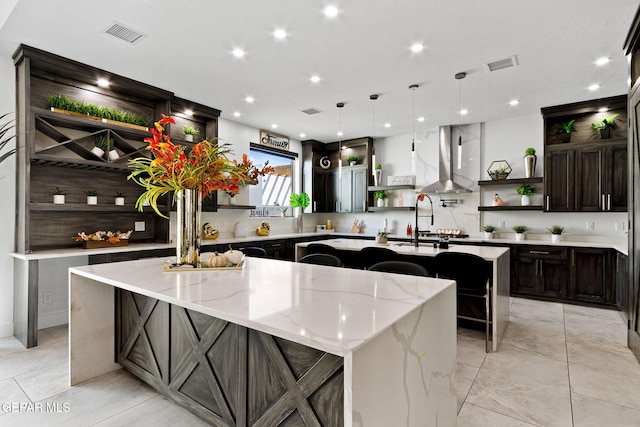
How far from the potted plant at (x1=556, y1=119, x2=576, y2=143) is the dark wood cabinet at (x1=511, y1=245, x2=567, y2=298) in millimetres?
1710

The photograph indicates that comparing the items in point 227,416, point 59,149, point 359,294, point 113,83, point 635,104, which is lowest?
point 227,416

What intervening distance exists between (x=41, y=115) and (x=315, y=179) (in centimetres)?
480

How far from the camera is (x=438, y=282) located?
1.86m

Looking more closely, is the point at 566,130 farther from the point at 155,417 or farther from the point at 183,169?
the point at 155,417

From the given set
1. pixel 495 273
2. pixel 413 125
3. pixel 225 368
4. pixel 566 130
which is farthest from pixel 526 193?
pixel 225 368

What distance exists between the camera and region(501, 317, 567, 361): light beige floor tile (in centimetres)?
310

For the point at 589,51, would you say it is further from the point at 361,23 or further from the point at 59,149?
the point at 59,149

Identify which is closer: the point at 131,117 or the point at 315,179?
the point at 131,117

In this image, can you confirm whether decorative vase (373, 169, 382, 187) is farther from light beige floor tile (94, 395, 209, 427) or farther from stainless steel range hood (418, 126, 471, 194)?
light beige floor tile (94, 395, 209, 427)

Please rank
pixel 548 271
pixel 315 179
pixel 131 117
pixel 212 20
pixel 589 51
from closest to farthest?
pixel 212 20 → pixel 589 51 → pixel 131 117 → pixel 548 271 → pixel 315 179

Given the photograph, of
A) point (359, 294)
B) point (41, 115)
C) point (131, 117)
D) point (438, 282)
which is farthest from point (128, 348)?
point (131, 117)

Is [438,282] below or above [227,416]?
above

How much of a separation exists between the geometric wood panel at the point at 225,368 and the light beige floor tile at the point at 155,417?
0.29 feet

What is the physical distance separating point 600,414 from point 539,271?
10.5 ft
